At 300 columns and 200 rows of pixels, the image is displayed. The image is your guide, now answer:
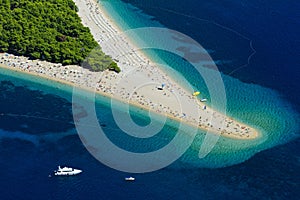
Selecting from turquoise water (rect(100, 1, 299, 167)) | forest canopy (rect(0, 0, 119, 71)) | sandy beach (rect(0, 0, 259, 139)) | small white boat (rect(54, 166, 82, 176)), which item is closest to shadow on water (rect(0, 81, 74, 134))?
sandy beach (rect(0, 0, 259, 139))

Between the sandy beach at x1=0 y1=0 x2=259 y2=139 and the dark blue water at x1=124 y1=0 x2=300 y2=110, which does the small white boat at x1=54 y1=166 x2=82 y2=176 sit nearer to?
the sandy beach at x1=0 y1=0 x2=259 y2=139

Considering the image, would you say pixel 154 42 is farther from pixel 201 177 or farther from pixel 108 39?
pixel 201 177

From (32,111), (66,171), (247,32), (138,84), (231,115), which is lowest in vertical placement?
(66,171)

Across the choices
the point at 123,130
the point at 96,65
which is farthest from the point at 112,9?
the point at 123,130

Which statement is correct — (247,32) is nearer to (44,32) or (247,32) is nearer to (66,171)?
(44,32)

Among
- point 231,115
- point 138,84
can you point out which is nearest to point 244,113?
point 231,115

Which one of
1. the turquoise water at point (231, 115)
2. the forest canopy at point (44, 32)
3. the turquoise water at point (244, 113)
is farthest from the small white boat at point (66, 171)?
the forest canopy at point (44, 32)
